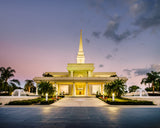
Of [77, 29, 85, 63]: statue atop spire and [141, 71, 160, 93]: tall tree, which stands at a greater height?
[77, 29, 85, 63]: statue atop spire

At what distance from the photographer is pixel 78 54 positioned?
272ft

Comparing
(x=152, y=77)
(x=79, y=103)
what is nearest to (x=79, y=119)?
(x=79, y=103)

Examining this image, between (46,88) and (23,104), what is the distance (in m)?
13.5

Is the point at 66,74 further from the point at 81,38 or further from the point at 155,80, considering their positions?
the point at 155,80

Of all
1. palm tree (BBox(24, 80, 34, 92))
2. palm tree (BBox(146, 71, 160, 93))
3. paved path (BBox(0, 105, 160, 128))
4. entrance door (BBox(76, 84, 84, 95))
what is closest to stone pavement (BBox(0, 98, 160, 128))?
paved path (BBox(0, 105, 160, 128))

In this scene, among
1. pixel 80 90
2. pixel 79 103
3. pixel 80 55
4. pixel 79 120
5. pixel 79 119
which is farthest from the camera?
pixel 80 55

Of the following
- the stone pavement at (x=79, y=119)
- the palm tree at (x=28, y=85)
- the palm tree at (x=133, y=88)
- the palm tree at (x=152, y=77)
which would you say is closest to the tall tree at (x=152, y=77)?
the palm tree at (x=152, y=77)

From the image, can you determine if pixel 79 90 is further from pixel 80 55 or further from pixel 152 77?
pixel 152 77

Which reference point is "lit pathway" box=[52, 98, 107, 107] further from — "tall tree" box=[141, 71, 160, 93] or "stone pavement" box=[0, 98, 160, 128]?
"tall tree" box=[141, 71, 160, 93]

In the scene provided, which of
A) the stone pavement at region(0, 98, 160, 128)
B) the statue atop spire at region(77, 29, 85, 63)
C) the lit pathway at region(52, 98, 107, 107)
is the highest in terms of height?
the statue atop spire at region(77, 29, 85, 63)

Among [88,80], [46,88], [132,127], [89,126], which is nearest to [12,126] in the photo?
[89,126]

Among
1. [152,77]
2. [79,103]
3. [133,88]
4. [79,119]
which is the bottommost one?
[79,103]

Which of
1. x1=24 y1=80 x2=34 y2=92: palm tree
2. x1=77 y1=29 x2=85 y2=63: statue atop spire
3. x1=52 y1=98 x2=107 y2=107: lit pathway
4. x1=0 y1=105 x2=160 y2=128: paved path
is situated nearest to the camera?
x1=0 y1=105 x2=160 y2=128: paved path

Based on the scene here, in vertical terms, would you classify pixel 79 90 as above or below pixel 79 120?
below
